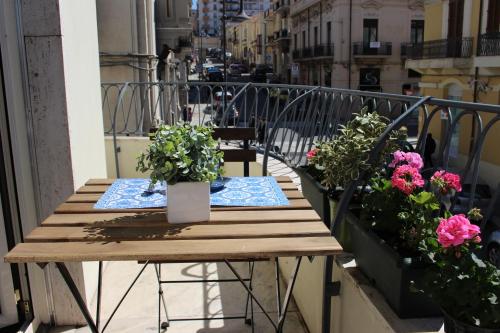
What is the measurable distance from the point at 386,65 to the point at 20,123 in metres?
33.0

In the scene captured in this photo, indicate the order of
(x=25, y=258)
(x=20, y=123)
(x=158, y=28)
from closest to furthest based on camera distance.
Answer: (x=25, y=258)
(x=20, y=123)
(x=158, y=28)

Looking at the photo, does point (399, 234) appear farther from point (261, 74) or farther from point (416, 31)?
point (261, 74)

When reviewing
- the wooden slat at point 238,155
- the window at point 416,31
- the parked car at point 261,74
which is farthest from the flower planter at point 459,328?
the parked car at point 261,74

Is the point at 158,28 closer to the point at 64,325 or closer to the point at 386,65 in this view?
the point at 64,325

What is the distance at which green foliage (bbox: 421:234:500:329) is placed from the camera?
1.51 metres

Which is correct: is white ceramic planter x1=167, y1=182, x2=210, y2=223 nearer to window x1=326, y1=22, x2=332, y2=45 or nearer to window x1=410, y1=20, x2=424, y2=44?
window x1=326, y1=22, x2=332, y2=45

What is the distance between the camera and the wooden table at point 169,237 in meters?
1.68

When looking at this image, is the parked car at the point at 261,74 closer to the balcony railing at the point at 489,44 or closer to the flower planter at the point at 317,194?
the balcony railing at the point at 489,44

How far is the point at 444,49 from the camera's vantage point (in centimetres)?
1939

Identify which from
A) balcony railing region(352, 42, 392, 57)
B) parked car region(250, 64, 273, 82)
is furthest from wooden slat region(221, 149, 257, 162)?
parked car region(250, 64, 273, 82)

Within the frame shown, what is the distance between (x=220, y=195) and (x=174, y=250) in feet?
2.40

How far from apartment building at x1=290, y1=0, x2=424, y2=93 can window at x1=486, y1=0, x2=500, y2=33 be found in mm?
14842

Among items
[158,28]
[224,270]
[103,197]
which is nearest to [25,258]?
[103,197]

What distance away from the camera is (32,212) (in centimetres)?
285
